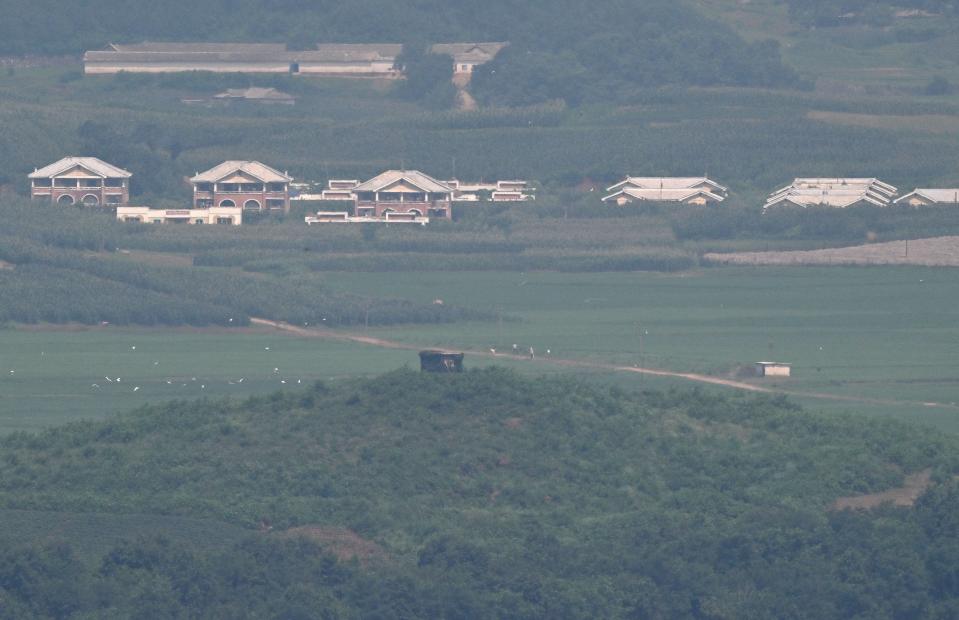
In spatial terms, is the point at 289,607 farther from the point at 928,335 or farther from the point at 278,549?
the point at 928,335

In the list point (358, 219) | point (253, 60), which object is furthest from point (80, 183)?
Result: point (253, 60)

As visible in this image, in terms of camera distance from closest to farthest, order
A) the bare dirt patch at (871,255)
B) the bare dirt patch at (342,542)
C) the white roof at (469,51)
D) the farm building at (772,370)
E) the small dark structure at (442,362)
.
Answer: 1. the bare dirt patch at (342,542)
2. the small dark structure at (442,362)
3. the farm building at (772,370)
4. the bare dirt patch at (871,255)
5. the white roof at (469,51)

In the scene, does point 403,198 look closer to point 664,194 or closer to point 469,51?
point 664,194

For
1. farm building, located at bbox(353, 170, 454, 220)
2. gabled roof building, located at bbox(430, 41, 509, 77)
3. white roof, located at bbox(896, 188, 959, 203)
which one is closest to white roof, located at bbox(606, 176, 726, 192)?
farm building, located at bbox(353, 170, 454, 220)

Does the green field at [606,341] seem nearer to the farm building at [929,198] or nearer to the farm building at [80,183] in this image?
the farm building at [929,198]

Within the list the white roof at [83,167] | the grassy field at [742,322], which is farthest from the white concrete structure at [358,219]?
the grassy field at [742,322]

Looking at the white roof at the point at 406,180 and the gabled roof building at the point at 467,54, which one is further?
the gabled roof building at the point at 467,54
